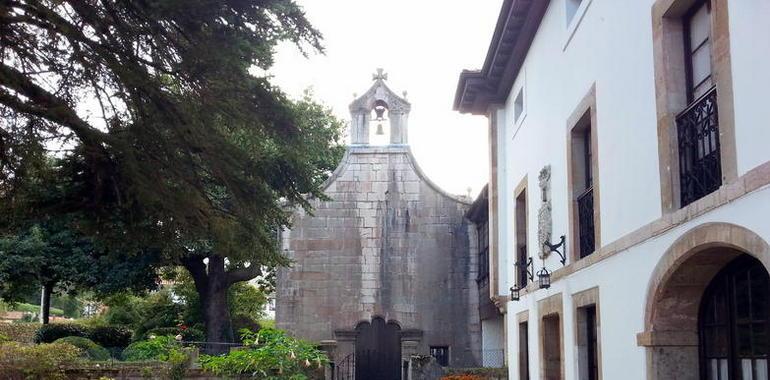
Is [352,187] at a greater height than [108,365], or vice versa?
[352,187]

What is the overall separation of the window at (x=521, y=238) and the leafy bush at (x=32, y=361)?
977cm

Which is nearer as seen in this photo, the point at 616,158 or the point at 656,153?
the point at 656,153

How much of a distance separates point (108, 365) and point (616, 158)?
1335cm

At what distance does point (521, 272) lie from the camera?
47.8 feet

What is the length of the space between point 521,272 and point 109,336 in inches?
726

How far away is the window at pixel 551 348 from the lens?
11.8 m

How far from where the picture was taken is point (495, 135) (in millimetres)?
16641

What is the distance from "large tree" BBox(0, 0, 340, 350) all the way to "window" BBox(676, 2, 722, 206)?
172 inches

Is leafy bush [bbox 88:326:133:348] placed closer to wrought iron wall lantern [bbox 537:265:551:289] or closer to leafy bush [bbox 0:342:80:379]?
leafy bush [bbox 0:342:80:379]

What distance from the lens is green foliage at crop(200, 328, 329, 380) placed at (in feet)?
57.4

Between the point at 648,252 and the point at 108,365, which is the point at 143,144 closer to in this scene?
the point at 648,252

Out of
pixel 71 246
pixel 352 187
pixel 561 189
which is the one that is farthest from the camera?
pixel 71 246

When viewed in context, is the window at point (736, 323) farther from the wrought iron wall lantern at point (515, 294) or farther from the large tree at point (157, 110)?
the wrought iron wall lantern at point (515, 294)

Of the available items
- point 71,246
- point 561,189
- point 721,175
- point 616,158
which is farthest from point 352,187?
point 721,175
